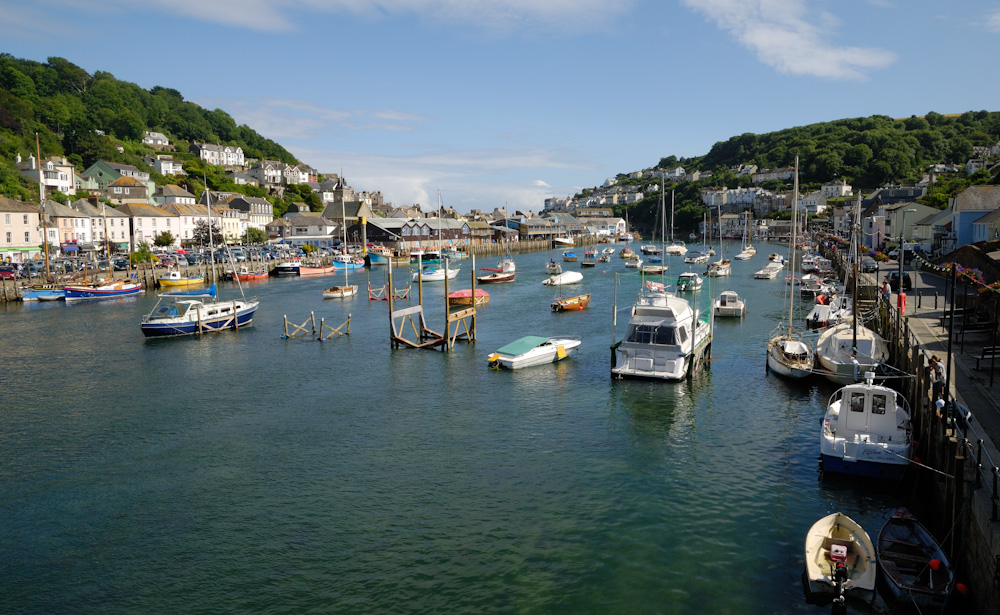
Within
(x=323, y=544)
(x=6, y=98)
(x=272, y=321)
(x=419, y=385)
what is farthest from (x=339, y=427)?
(x=6, y=98)

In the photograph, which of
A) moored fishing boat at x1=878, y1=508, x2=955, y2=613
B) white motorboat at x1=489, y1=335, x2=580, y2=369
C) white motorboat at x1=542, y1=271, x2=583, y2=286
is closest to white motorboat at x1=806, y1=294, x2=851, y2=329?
white motorboat at x1=489, y1=335, x2=580, y2=369

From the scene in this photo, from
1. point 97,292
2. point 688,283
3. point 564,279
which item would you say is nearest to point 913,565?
point 688,283

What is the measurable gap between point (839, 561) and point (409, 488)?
37.9ft

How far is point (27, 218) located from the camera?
78.2m

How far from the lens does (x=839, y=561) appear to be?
42.5ft

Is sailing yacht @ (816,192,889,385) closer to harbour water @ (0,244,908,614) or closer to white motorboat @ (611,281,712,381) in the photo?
harbour water @ (0,244,908,614)

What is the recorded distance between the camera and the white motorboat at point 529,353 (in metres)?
33.2

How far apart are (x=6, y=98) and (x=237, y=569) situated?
158204mm

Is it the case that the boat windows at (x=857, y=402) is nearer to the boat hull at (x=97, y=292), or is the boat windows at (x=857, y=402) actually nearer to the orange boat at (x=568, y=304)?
the orange boat at (x=568, y=304)

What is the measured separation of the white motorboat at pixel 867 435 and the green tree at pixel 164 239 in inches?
4171

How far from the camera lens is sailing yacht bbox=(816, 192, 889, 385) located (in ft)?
89.8

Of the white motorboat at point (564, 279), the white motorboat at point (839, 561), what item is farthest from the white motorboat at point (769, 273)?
the white motorboat at point (839, 561)

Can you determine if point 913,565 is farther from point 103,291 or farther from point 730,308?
point 103,291

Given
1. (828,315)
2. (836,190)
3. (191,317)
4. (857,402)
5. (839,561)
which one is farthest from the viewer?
(836,190)
